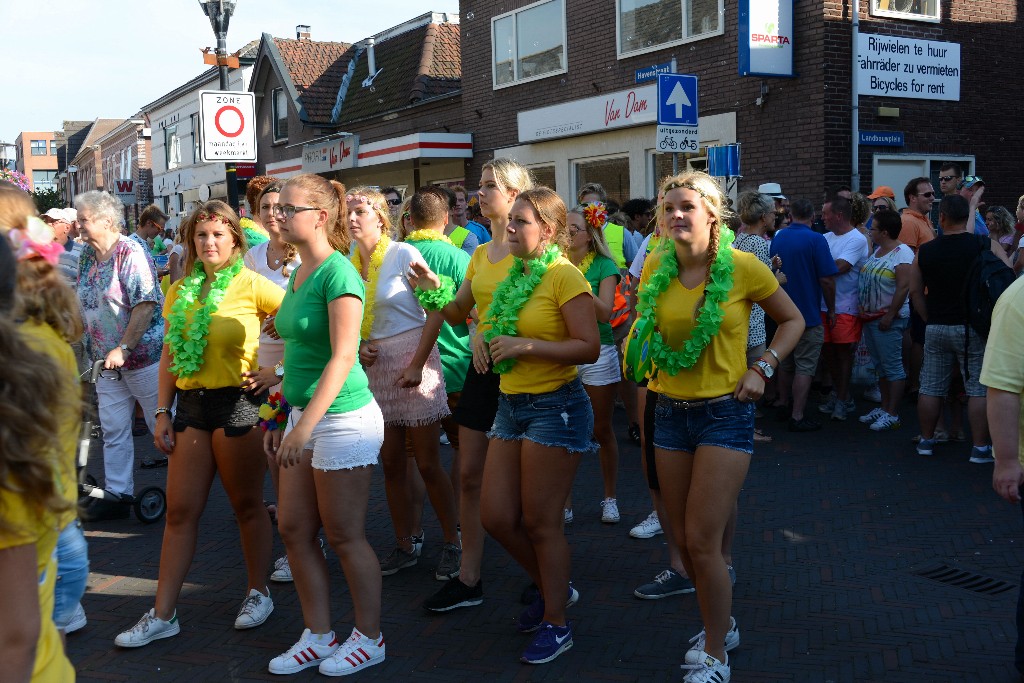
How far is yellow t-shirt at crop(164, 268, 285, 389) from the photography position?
169 inches

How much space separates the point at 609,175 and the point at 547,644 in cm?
1333

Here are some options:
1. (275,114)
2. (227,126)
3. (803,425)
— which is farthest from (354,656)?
(275,114)

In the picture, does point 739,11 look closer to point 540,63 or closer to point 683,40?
point 683,40

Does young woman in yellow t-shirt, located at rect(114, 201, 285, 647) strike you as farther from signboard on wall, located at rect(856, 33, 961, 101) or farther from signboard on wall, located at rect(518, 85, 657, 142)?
signboard on wall, located at rect(518, 85, 657, 142)

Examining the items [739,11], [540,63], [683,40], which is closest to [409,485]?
[739,11]

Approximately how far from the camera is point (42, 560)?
2004 mm

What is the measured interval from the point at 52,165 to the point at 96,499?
11396cm

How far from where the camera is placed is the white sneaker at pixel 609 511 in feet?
19.3

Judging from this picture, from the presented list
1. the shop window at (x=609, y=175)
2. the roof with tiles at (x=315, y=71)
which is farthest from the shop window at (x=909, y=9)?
the roof with tiles at (x=315, y=71)

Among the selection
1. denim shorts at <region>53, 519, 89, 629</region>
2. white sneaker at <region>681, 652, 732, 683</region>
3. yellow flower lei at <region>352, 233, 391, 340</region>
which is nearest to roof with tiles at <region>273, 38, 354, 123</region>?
yellow flower lei at <region>352, 233, 391, 340</region>

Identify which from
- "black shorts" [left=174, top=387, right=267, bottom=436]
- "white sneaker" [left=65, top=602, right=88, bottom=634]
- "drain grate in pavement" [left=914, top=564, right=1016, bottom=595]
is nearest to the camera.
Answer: "black shorts" [left=174, top=387, right=267, bottom=436]

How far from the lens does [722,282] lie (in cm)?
369

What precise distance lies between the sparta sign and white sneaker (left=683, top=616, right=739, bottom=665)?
9.08 meters

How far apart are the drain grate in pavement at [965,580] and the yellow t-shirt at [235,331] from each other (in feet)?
11.8
